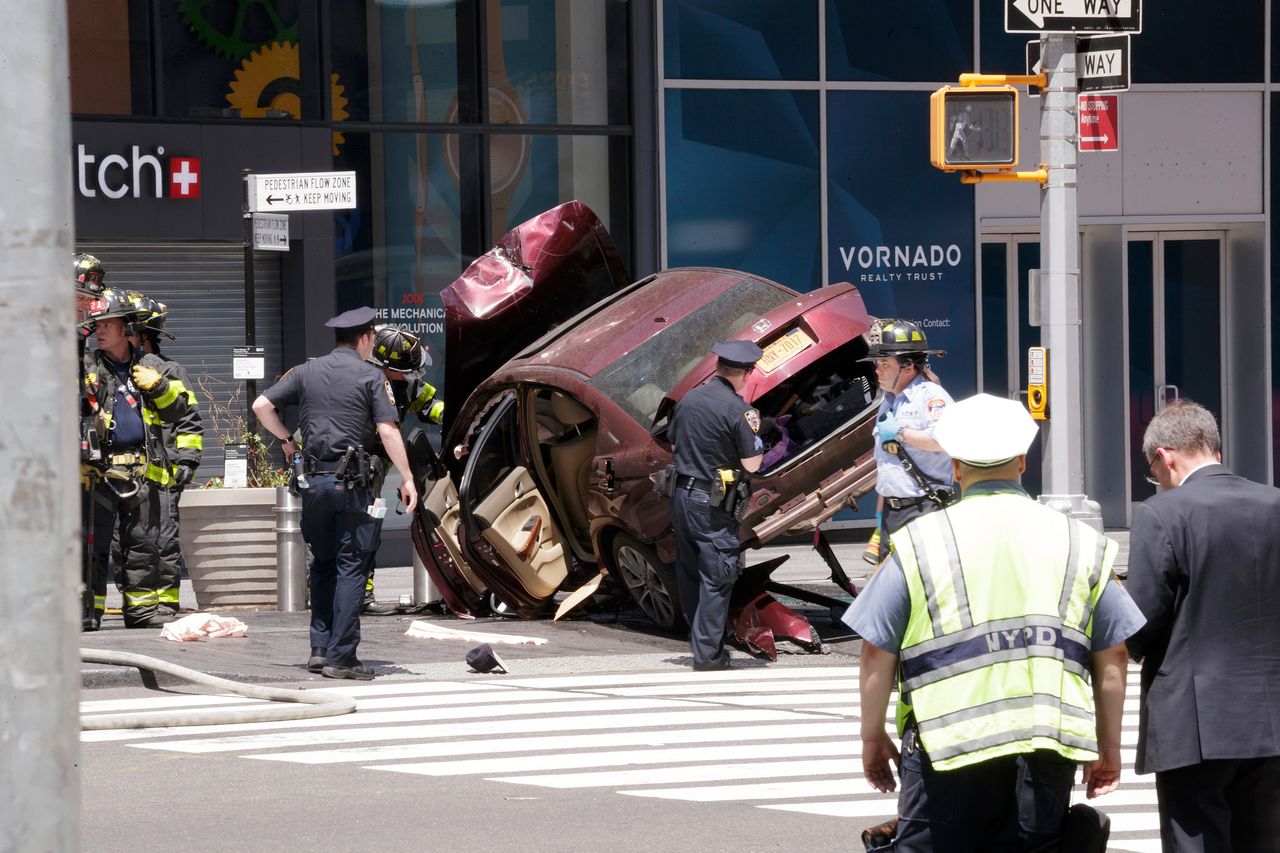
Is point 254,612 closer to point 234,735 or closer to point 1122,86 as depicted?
point 234,735

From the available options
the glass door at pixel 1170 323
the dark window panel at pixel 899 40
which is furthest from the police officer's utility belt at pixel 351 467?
the glass door at pixel 1170 323

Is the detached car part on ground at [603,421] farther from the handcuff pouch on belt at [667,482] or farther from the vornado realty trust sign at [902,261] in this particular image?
the vornado realty trust sign at [902,261]

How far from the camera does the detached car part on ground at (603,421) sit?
11.7 m

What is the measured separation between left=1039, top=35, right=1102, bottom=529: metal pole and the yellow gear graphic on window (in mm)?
6909

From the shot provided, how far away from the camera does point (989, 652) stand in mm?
4406

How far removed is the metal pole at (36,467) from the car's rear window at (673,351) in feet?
28.5

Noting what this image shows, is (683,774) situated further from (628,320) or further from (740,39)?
(740,39)

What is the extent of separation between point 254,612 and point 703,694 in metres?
4.33

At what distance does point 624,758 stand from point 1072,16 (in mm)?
6152

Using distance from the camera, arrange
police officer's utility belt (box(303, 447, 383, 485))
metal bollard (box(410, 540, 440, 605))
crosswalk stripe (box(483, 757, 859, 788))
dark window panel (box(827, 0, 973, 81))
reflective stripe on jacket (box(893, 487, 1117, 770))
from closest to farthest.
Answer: reflective stripe on jacket (box(893, 487, 1117, 770)) → crosswalk stripe (box(483, 757, 859, 788)) → police officer's utility belt (box(303, 447, 383, 485)) → metal bollard (box(410, 540, 440, 605)) → dark window panel (box(827, 0, 973, 81))

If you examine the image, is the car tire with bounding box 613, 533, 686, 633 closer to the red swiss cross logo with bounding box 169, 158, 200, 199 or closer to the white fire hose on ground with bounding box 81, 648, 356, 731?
the white fire hose on ground with bounding box 81, 648, 356, 731

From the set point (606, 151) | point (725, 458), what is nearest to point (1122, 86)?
point (725, 458)

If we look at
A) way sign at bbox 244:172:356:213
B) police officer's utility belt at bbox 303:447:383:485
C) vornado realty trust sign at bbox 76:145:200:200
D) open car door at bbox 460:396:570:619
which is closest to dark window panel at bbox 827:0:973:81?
vornado realty trust sign at bbox 76:145:200:200

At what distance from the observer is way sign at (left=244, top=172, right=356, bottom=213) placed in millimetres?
13883
